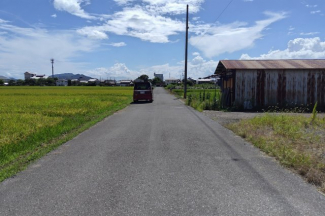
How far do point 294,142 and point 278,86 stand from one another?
39.8 ft

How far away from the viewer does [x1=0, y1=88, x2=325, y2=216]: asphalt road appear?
3672mm

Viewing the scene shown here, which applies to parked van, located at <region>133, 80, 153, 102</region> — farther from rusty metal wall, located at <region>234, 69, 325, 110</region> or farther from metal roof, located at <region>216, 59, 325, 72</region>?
rusty metal wall, located at <region>234, 69, 325, 110</region>

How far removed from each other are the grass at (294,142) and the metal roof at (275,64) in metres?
8.37

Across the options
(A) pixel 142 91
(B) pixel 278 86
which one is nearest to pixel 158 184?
(B) pixel 278 86

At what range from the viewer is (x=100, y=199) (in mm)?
3971

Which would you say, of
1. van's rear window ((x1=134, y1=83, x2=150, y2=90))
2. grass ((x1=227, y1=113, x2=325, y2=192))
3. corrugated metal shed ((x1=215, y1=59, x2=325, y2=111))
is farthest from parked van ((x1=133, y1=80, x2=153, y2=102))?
grass ((x1=227, y1=113, x2=325, y2=192))

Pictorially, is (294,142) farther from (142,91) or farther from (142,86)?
(142,86)

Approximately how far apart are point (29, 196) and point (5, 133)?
20.4ft

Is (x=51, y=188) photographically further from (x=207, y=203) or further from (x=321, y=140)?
(x=321, y=140)

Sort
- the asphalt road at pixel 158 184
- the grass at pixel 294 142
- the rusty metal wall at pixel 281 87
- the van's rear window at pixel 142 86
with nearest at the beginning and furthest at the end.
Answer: the asphalt road at pixel 158 184 → the grass at pixel 294 142 → the rusty metal wall at pixel 281 87 → the van's rear window at pixel 142 86

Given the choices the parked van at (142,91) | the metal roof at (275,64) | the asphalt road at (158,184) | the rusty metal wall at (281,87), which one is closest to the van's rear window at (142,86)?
the parked van at (142,91)

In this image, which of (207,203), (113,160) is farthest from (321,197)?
(113,160)

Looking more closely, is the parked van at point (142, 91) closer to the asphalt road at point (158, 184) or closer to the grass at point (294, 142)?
the grass at point (294, 142)

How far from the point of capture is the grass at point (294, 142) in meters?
5.19
